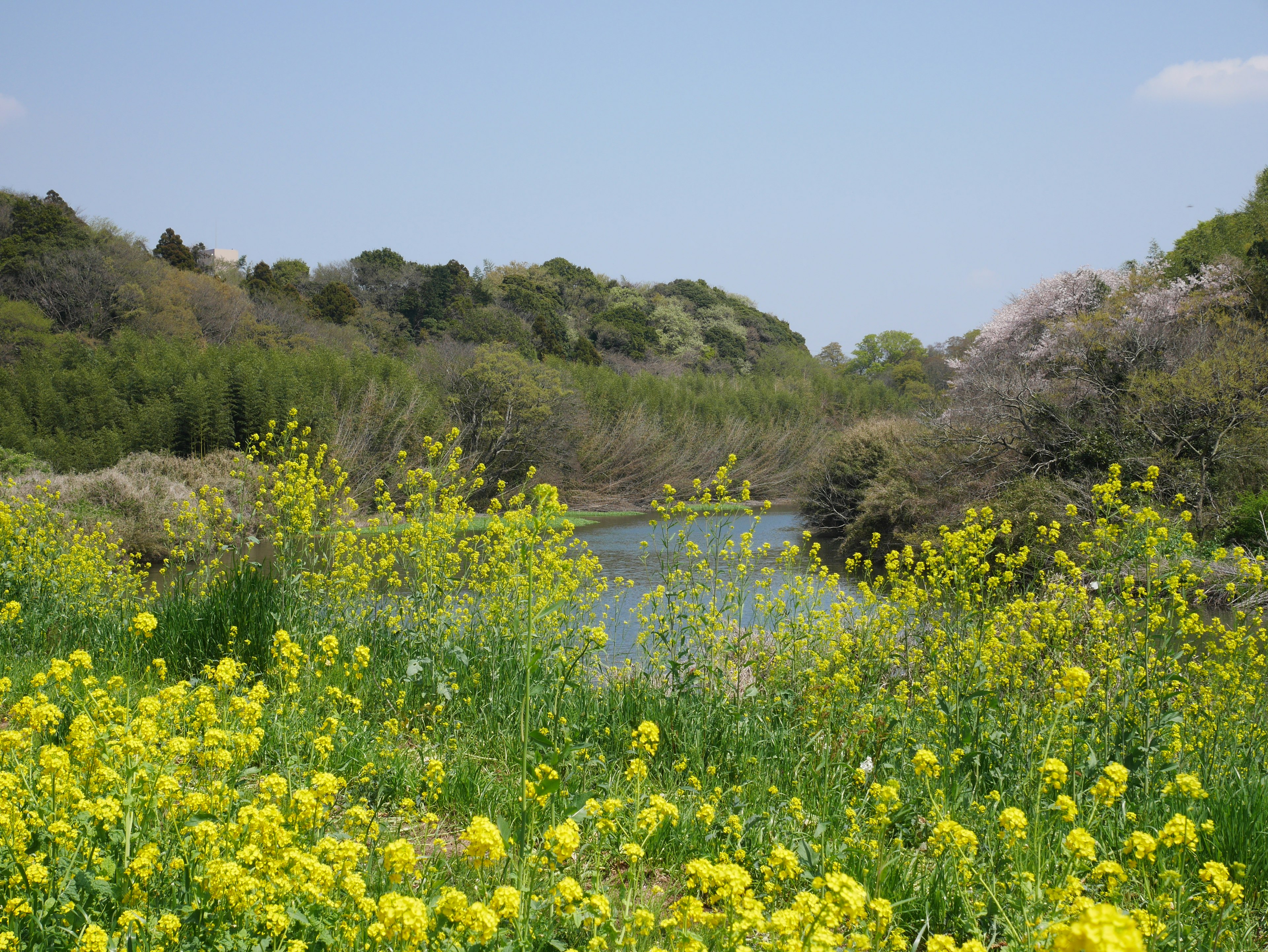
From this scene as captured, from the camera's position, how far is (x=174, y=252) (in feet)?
111

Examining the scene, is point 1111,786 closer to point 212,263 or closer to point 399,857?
point 399,857

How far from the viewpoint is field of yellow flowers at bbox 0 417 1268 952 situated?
170 centimetres

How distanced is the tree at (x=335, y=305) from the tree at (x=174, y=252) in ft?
16.2

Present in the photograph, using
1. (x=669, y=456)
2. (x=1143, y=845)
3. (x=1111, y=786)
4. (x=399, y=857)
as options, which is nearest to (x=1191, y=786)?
(x=1111, y=786)

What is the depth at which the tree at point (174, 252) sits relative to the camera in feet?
111

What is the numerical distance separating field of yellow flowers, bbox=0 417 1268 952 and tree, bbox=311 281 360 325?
32324 millimetres

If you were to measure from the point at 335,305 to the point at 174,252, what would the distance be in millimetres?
6401

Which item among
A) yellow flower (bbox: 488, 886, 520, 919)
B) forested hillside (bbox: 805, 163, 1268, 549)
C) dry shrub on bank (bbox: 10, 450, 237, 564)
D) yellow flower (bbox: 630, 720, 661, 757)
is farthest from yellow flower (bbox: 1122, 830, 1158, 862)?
dry shrub on bank (bbox: 10, 450, 237, 564)

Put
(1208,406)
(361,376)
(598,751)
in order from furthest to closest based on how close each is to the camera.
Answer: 1. (361,376)
2. (1208,406)
3. (598,751)

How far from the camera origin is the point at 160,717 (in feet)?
8.34

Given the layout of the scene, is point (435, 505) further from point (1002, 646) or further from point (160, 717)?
point (1002, 646)

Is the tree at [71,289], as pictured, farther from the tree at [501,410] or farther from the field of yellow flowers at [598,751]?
the field of yellow flowers at [598,751]

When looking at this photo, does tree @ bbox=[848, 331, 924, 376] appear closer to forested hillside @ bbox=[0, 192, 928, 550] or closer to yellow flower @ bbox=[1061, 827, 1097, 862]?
forested hillside @ bbox=[0, 192, 928, 550]

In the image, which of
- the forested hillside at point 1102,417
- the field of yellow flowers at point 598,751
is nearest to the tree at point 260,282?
the forested hillside at point 1102,417
